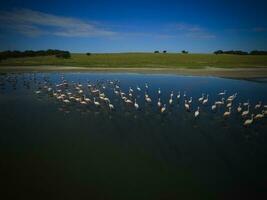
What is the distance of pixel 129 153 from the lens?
10.7m

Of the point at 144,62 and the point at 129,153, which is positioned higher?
the point at 144,62

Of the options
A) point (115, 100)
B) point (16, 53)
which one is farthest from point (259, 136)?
point (16, 53)

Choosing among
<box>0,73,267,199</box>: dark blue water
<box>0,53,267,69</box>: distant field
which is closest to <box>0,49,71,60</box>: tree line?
<box>0,53,267,69</box>: distant field

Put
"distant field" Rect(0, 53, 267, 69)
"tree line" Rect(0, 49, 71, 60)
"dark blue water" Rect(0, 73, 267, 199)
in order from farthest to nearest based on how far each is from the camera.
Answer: "tree line" Rect(0, 49, 71, 60), "distant field" Rect(0, 53, 267, 69), "dark blue water" Rect(0, 73, 267, 199)

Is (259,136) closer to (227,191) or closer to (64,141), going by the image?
(227,191)

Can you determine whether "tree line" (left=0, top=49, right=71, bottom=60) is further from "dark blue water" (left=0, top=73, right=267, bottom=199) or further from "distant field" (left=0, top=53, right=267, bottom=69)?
"dark blue water" (left=0, top=73, right=267, bottom=199)

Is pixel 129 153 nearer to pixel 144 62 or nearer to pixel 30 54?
pixel 144 62

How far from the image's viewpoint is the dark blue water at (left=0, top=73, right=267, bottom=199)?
27.2 feet

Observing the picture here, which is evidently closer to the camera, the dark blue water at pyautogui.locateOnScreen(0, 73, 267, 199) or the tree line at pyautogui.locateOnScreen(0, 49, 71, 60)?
the dark blue water at pyautogui.locateOnScreen(0, 73, 267, 199)

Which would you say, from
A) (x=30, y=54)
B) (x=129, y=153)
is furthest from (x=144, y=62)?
(x=129, y=153)

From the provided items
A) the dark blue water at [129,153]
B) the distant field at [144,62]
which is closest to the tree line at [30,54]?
the distant field at [144,62]

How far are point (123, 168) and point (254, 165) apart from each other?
13.3 ft

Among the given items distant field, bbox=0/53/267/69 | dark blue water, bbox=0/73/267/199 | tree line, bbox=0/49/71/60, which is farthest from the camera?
tree line, bbox=0/49/71/60

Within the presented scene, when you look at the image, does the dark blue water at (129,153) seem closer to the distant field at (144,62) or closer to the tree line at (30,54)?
the distant field at (144,62)
